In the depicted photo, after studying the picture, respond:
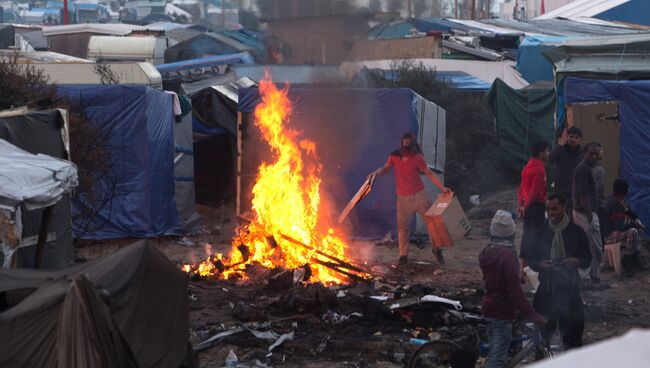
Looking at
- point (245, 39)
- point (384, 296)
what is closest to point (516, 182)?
point (384, 296)

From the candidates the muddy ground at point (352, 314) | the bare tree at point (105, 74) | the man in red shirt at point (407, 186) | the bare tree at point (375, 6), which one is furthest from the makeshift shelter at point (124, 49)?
the muddy ground at point (352, 314)

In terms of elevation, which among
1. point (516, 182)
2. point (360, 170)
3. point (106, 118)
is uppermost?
point (106, 118)

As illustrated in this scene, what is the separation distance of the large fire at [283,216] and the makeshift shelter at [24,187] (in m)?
4.04

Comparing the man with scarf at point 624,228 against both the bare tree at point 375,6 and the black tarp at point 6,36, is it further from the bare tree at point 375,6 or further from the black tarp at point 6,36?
the black tarp at point 6,36

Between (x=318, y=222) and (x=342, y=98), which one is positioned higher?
(x=342, y=98)

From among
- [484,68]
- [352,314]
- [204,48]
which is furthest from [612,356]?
[204,48]

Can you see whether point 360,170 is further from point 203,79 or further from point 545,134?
point 203,79

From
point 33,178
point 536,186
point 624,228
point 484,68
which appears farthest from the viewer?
point 484,68

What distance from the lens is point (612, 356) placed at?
2.93m

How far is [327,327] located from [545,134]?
47.0ft

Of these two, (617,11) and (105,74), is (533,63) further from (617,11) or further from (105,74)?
(105,74)

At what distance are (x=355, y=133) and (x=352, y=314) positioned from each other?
265 inches

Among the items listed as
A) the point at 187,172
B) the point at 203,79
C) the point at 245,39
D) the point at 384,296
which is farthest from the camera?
the point at 245,39

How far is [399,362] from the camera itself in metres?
8.62
